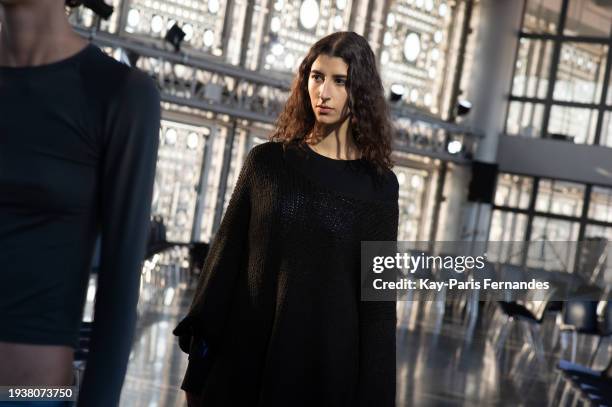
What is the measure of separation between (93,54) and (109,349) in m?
0.35

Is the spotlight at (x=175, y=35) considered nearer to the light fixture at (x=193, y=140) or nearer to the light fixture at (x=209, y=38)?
the light fixture at (x=209, y=38)

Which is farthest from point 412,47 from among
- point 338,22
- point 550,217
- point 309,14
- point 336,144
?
point 336,144

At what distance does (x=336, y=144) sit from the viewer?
277cm

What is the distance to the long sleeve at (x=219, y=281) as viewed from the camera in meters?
2.66

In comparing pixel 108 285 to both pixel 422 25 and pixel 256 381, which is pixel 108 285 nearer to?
pixel 256 381

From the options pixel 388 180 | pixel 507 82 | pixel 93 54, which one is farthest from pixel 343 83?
pixel 507 82

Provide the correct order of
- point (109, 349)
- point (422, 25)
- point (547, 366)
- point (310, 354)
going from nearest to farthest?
point (109, 349)
point (310, 354)
point (547, 366)
point (422, 25)

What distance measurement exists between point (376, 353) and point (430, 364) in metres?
7.02

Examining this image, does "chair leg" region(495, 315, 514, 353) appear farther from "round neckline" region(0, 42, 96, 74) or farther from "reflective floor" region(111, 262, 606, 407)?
"round neckline" region(0, 42, 96, 74)

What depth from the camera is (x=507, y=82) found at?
68.1 feet

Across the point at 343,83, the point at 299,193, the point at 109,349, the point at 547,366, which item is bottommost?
Result: the point at 547,366

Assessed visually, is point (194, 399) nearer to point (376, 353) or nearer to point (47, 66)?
point (376, 353)
